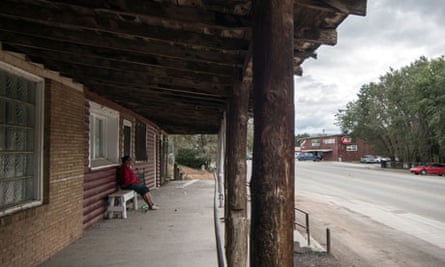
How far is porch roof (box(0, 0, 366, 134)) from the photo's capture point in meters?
2.65

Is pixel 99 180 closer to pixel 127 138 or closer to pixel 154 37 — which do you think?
pixel 127 138

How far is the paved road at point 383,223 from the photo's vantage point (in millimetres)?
7188

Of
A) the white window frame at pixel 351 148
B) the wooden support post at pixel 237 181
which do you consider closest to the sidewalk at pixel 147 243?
the wooden support post at pixel 237 181

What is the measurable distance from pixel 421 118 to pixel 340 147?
89.1ft

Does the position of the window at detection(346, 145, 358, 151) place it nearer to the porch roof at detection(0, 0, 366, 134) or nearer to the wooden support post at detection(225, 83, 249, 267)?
Result: the porch roof at detection(0, 0, 366, 134)

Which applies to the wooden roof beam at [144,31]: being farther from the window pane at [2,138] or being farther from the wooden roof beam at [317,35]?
the window pane at [2,138]

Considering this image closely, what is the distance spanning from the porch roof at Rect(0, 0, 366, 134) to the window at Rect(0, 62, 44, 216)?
0.37 m

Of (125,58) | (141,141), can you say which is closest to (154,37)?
(125,58)

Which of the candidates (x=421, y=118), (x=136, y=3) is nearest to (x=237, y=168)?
(x=136, y=3)

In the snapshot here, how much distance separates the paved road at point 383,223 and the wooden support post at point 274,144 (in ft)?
18.3

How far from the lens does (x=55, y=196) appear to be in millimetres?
4809

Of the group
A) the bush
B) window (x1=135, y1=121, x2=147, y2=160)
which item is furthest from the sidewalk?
the bush

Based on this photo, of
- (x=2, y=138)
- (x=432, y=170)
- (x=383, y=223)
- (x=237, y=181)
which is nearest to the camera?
(x=2, y=138)

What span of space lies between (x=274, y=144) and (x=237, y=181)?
9.89ft
